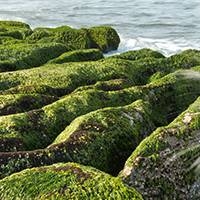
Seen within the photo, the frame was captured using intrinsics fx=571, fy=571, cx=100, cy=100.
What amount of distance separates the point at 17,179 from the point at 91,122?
3.36 meters

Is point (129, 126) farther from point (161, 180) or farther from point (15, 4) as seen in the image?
point (15, 4)

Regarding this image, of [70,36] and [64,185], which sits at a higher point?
[64,185]

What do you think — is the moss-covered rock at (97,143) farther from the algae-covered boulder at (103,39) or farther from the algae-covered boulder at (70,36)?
the algae-covered boulder at (103,39)

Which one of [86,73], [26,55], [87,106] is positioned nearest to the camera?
[87,106]

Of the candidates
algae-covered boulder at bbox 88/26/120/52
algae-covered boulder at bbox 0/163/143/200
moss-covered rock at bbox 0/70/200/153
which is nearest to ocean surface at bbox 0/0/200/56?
algae-covered boulder at bbox 88/26/120/52

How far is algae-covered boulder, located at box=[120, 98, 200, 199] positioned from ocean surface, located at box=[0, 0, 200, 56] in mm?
25322

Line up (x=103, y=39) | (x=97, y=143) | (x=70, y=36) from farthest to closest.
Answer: (x=103, y=39)
(x=70, y=36)
(x=97, y=143)

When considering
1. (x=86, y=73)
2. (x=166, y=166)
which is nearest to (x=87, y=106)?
(x=166, y=166)

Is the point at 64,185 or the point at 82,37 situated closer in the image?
the point at 64,185

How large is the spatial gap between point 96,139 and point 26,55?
40.1 feet

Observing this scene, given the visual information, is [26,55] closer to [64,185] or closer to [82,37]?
[82,37]

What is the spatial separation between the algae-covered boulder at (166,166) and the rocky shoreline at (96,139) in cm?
2

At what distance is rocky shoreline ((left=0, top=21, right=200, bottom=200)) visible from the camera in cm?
820

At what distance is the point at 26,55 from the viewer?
22516mm
